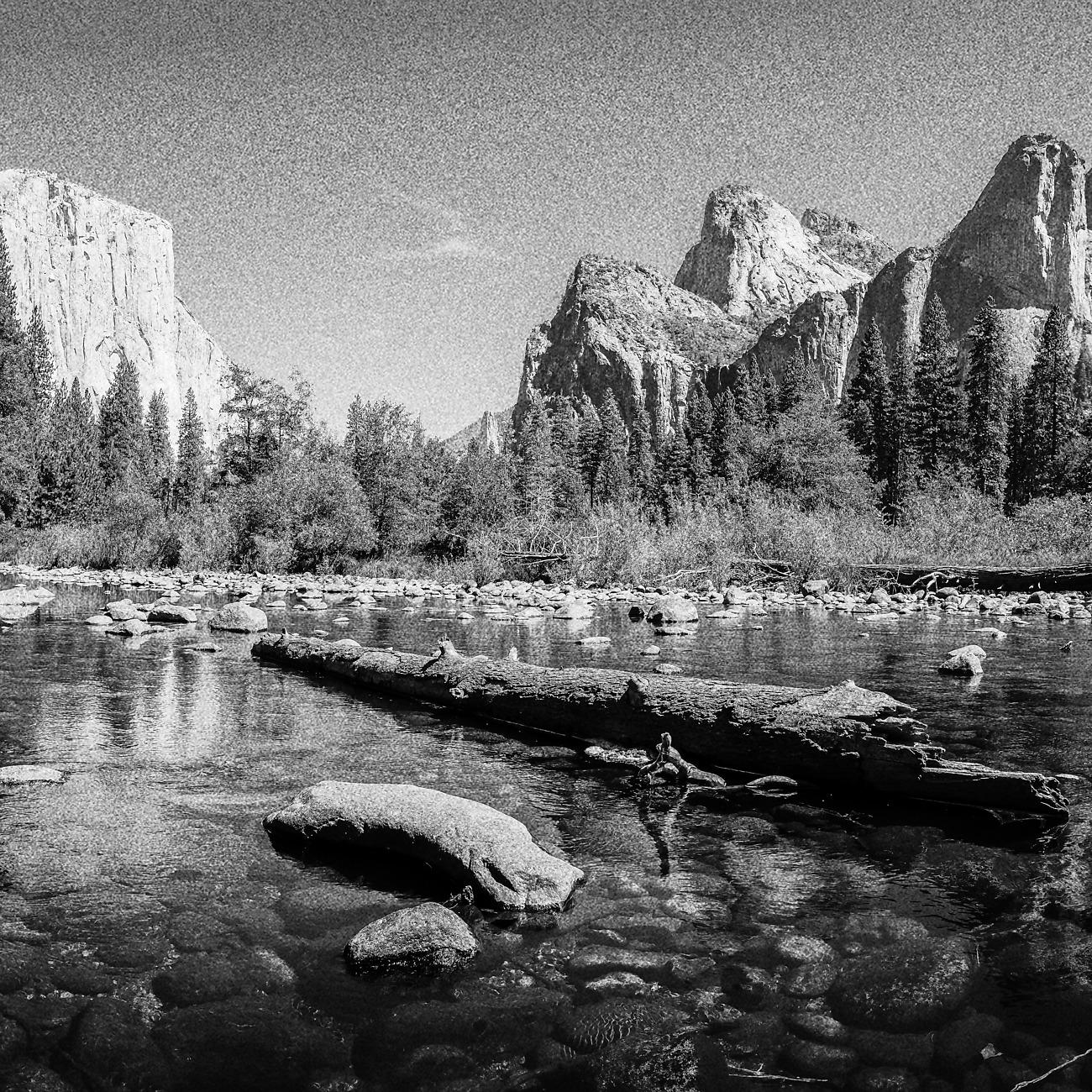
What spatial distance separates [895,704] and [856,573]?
23450mm

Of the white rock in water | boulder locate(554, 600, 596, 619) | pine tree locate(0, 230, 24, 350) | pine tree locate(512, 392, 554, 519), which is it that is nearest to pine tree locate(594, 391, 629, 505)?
pine tree locate(512, 392, 554, 519)

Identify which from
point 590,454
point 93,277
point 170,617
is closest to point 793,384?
point 590,454

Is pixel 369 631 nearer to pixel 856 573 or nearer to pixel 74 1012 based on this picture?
pixel 74 1012

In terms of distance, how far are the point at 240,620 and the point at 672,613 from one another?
8982mm

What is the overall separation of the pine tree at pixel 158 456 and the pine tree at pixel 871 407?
4514 cm

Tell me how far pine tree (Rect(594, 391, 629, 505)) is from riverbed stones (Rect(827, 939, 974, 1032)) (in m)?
81.2

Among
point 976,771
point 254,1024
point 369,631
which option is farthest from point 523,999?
point 369,631

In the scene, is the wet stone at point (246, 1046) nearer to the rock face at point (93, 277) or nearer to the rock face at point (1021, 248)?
the rock face at point (1021, 248)

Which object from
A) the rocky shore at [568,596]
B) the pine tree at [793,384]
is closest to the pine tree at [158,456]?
the rocky shore at [568,596]

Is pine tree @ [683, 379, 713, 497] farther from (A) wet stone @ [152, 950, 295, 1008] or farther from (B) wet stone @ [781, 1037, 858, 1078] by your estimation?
(B) wet stone @ [781, 1037, 858, 1078]

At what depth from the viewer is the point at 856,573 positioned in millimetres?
28875

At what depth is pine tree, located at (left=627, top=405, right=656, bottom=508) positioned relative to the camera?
3344 inches

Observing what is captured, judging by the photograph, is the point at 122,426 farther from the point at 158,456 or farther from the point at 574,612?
the point at 574,612

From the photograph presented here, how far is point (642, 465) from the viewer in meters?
100
